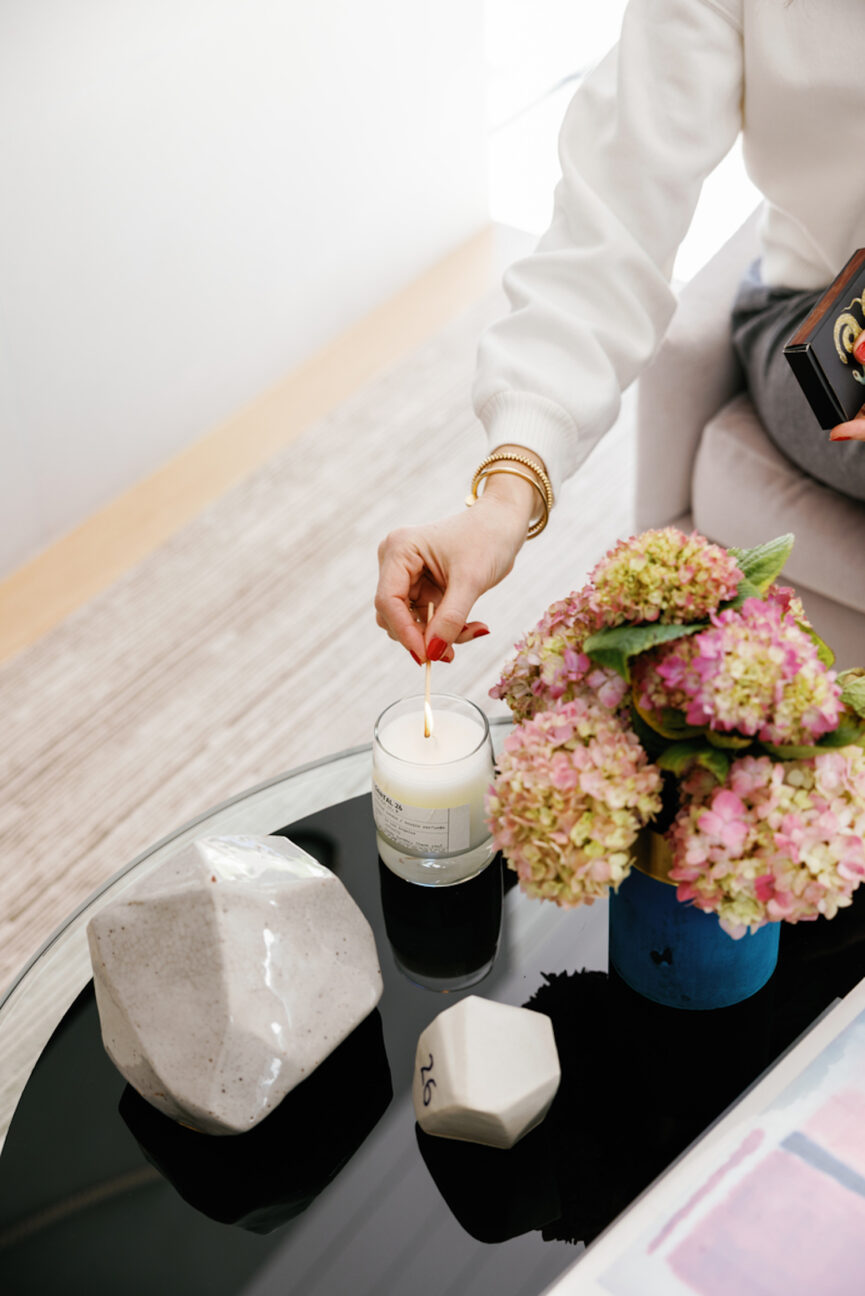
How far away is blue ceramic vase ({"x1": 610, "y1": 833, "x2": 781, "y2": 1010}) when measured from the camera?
2.38 ft

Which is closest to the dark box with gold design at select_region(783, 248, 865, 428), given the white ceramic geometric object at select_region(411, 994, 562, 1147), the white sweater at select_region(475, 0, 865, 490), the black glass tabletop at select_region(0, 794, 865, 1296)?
the white sweater at select_region(475, 0, 865, 490)

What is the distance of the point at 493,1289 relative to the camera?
2.27ft

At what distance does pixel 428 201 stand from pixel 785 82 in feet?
5.32

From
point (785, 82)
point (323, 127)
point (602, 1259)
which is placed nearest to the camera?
point (602, 1259)

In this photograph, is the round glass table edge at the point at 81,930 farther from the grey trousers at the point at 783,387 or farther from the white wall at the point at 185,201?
the white wall at the point at 185,201

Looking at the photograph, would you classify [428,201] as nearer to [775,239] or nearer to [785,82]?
[775,239]

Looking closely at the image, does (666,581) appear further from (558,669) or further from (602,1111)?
(602,1111)

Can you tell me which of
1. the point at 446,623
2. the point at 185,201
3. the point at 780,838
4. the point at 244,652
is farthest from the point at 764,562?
the point at 185,201

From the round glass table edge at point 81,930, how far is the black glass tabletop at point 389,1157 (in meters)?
0.04

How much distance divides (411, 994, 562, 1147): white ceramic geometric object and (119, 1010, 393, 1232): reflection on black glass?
5cm

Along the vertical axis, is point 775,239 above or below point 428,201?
above

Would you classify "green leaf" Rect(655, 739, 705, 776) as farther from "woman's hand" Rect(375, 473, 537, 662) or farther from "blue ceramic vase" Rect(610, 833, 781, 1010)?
"woman's hand" Rect(375, 473, 537, 662)

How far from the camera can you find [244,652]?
1.79 m

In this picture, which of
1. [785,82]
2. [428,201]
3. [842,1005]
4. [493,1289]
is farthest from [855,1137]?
[428,201]
